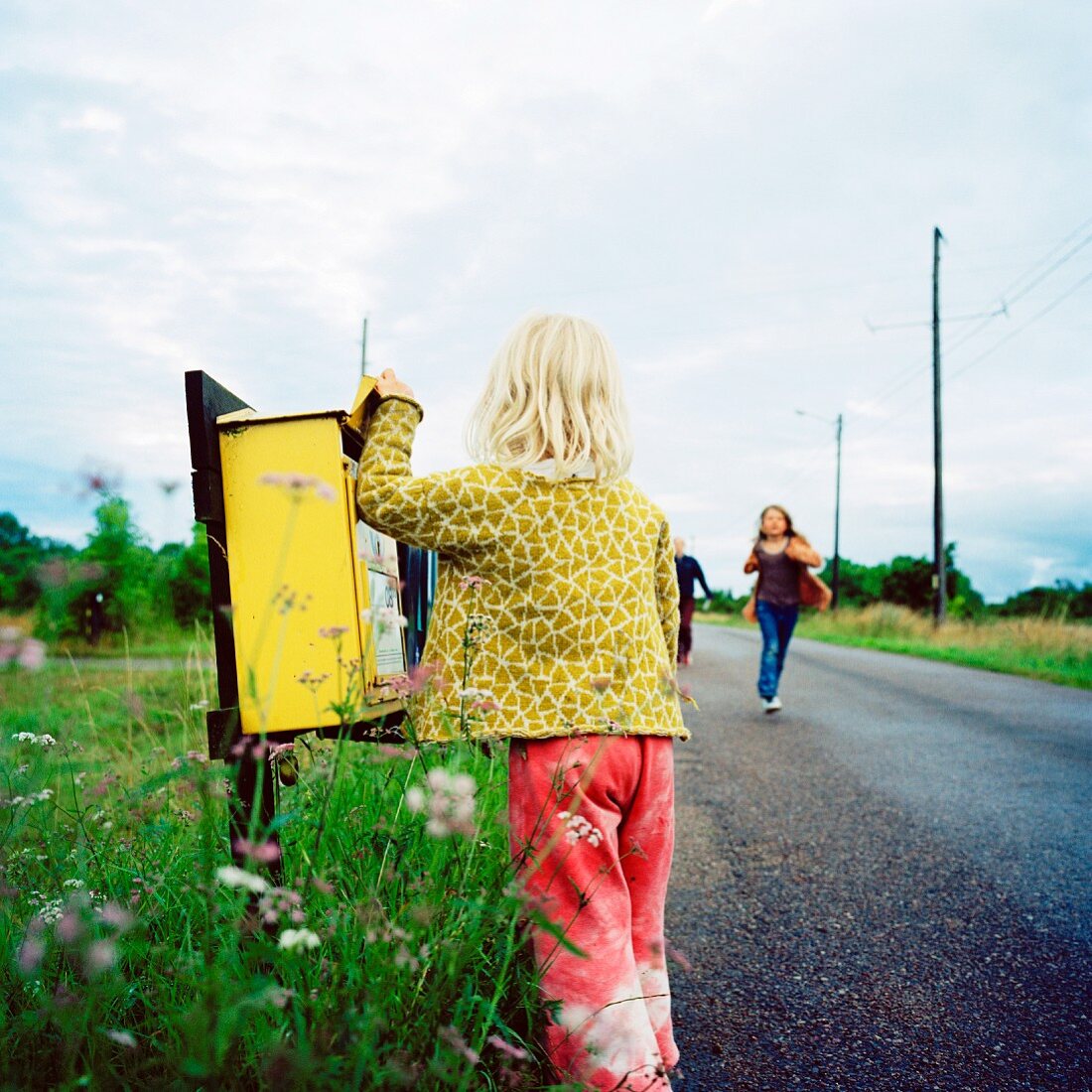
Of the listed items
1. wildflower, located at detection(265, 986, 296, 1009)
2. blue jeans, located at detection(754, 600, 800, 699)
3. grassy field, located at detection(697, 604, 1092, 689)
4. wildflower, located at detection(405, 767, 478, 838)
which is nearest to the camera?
wildflower, located at detection(265, 986, 296, 1009)

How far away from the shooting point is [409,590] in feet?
11.5

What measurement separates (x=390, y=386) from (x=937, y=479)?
23.3 meters

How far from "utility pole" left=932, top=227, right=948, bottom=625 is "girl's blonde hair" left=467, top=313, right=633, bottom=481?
72.4 feet

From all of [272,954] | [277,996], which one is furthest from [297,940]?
[272,954]

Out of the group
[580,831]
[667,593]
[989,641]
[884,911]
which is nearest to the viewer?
[580,831]

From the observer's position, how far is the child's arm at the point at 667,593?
8.05 feet

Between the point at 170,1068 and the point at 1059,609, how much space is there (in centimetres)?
1971

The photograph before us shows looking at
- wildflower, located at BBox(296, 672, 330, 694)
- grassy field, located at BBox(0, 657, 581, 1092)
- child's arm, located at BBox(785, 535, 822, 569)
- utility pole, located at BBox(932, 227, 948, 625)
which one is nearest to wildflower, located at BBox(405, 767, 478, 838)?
grassy field, located at BBox(0, 657, 581, 1092)

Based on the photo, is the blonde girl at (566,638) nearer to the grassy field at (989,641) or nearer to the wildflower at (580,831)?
the wildflower at (580,831)

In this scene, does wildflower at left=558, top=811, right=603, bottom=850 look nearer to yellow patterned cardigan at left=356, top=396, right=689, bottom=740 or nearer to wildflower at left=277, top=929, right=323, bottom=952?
yellow patterned cardigan at left=356, top=396, right=689, bottom=740

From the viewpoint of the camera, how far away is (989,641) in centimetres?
1845

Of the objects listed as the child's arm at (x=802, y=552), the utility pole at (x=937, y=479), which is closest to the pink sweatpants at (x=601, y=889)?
the child's arm at (x=802, y=552)

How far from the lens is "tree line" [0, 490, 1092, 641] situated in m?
1.77

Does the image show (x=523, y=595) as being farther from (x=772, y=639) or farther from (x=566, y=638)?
(x=772, y=639)
